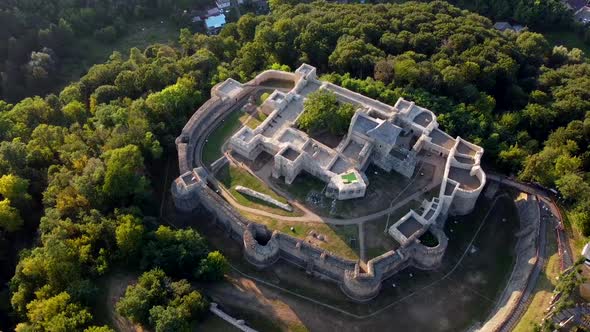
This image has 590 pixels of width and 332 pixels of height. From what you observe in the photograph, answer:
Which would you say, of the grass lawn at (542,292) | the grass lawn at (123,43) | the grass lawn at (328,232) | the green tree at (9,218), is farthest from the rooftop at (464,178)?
the grass lawn at (123,43)

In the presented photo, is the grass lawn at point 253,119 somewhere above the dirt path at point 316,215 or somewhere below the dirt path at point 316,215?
above

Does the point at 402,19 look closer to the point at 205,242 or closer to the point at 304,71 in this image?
the point at 304,71

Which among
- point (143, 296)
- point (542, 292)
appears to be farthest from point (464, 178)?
point (143, 296)

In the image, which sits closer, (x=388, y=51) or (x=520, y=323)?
(x=520, y=323)

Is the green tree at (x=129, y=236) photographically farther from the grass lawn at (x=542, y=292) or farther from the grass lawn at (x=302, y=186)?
the grass lawn at (x=542, y=292)

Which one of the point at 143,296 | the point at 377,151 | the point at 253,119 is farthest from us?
the point at 253,119

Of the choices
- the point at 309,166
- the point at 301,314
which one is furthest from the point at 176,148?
the point at 301,314

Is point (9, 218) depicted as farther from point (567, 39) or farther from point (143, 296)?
point (567, 39)
